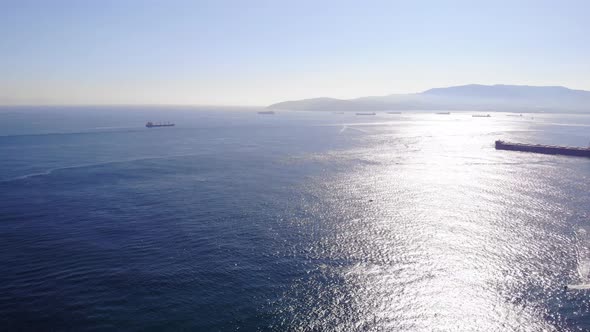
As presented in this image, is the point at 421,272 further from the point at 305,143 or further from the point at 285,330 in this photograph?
the point at 305,143

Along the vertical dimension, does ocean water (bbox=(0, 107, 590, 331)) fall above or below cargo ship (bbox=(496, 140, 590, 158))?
below

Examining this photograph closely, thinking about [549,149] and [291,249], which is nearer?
[291,249]

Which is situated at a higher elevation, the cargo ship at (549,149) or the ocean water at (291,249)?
the cargo ship at (549,149)

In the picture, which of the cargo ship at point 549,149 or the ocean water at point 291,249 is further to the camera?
the cargo ship at point 549,149

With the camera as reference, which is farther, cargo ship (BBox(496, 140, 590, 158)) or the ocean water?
cargo ship (BBox(496, 140, 590, 158))

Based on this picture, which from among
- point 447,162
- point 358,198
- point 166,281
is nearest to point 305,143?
point 447,162
